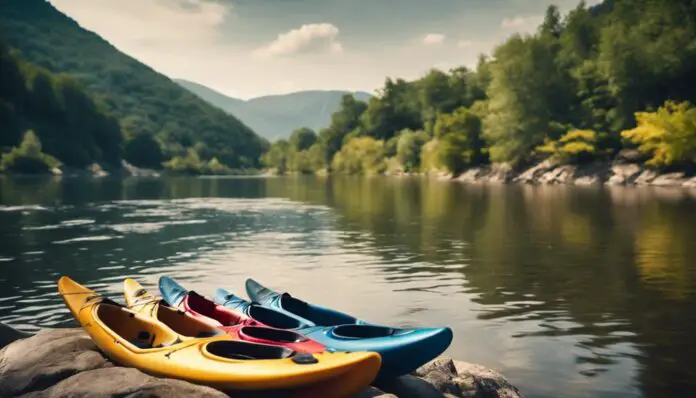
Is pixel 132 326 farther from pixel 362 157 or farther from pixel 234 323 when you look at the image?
pixel 362 157

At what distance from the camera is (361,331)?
9711mm

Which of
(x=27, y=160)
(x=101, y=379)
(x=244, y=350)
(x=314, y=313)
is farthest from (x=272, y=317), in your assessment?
(x=27, y=160)

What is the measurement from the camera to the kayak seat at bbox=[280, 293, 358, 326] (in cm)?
1158

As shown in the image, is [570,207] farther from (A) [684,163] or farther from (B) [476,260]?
(A) [684,163]

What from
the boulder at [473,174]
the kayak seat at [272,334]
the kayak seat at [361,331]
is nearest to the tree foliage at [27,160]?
the boulder at [473,174]

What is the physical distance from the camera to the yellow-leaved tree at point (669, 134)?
7100cm

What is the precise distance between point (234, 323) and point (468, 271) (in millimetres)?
12719

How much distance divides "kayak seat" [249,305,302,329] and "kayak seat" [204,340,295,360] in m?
1.73

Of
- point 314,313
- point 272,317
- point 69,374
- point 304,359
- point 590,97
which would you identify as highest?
point 590,97

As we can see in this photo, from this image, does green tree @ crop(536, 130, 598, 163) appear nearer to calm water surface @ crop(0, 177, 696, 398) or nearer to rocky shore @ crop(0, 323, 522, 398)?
calm water surface @ crop(0, 177, 696, 398)

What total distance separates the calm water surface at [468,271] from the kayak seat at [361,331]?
308 centimetres

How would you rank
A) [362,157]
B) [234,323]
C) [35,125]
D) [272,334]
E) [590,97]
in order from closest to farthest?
[272,334] < [234,323] < [590,97] < [362,157] < [35,125]

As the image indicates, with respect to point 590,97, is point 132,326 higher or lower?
lower

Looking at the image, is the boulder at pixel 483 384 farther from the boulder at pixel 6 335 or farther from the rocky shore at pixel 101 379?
the boulder at pixel 6 335
